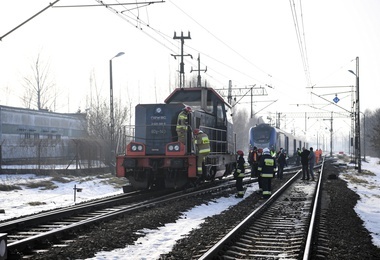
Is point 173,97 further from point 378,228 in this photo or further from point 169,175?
point 378,228

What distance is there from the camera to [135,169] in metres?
15.8

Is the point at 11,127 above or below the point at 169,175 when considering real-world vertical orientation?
above

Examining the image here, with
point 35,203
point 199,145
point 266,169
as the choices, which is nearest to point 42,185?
point 35,203

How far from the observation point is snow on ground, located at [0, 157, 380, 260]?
25.4ft

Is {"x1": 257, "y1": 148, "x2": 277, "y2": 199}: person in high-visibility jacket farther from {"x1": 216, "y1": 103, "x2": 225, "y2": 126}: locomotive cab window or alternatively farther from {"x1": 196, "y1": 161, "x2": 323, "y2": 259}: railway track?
{"x1": 216, "y1": 103, "x2": 225, "y2": 126}: locomotive cab window

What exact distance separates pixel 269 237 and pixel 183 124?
23.4ft

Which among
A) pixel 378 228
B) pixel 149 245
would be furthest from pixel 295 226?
pixel 149 245

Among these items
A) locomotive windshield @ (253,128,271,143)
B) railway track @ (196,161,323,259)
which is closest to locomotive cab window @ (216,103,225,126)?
railway track @ (196,161,323,259)

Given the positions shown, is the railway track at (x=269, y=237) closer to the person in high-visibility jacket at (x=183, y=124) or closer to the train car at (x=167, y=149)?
the train car at (x=167, y=149)

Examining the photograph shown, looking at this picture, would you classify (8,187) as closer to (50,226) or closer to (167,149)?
(167,149)

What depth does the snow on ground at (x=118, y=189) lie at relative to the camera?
305 inches

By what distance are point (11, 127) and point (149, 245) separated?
36323mm

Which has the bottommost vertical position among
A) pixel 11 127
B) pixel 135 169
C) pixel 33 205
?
pixel 33 205

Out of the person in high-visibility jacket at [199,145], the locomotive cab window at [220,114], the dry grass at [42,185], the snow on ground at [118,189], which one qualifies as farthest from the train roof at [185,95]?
the dry grass at [42,185]
